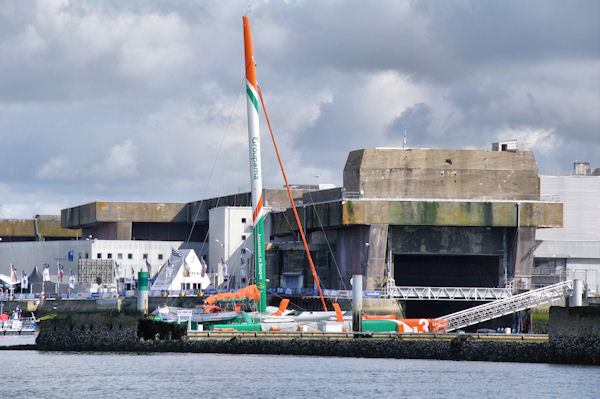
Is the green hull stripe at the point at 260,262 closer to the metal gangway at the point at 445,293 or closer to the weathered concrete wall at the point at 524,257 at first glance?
the metal gangway at the point at 445,293

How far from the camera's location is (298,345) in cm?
8444

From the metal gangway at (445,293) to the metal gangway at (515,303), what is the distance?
1074 centimetres

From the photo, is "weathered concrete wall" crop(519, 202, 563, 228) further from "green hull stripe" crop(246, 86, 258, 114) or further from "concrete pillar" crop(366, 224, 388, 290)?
"green hull stripe" crop(246, 86, 258, 114)

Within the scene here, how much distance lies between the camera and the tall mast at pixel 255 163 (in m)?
101

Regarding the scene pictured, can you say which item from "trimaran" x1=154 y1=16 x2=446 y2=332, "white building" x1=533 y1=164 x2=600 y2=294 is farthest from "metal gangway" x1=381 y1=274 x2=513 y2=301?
"trimaran" x1=154 y1=16 x2=446 y2=332

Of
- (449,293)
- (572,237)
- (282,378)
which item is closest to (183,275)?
(449,293)

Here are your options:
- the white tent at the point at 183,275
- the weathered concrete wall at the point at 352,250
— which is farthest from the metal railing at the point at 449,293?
the white tent at the point at 183,275

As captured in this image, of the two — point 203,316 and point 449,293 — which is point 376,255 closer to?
point 449,293

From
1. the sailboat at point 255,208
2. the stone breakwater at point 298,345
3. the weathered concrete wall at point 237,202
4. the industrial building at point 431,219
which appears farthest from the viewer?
the weathered concrete wall at point 237,202

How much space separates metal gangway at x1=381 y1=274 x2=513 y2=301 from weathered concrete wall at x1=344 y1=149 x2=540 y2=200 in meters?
10.1

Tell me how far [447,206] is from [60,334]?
163 feet

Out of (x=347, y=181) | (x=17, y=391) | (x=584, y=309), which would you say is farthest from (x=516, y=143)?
(x=17, y=391)

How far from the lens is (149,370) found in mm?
75500

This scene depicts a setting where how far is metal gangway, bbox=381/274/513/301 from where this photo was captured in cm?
12106
